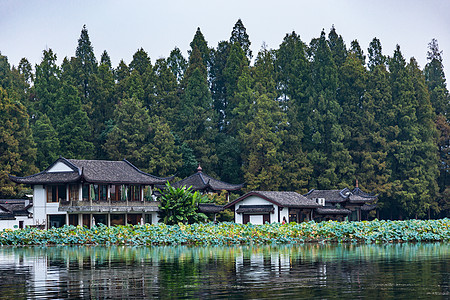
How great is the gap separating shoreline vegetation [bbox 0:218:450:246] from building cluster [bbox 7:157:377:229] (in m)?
11.4

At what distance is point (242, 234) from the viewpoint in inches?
1682

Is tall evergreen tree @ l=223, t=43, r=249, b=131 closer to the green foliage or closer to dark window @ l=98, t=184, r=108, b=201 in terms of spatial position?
dark window @ l=98, t=184, r=108, b=201

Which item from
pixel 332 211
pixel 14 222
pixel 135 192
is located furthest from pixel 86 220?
pixel 332 211

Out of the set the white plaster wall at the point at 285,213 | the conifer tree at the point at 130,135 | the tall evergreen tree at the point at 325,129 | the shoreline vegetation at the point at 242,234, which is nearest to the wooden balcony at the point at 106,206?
the white plaster wall at the point at 285,213

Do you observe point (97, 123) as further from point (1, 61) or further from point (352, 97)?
point (352, 97)

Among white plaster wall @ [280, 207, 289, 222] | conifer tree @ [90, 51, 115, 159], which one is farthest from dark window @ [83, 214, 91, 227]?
conifer tree @ [90, 51, 115, 159]

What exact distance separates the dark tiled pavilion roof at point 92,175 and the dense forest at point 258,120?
11.2m

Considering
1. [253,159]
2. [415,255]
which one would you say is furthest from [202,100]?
[415,255]

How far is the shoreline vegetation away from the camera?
1641 inches

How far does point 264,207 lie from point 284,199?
204cm

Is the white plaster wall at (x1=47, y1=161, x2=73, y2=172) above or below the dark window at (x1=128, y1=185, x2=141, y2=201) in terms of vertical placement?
above

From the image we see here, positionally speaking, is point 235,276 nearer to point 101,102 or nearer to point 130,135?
point 130,135

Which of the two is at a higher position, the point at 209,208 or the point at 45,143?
the point at 45,143

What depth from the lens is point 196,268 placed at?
24.2m
